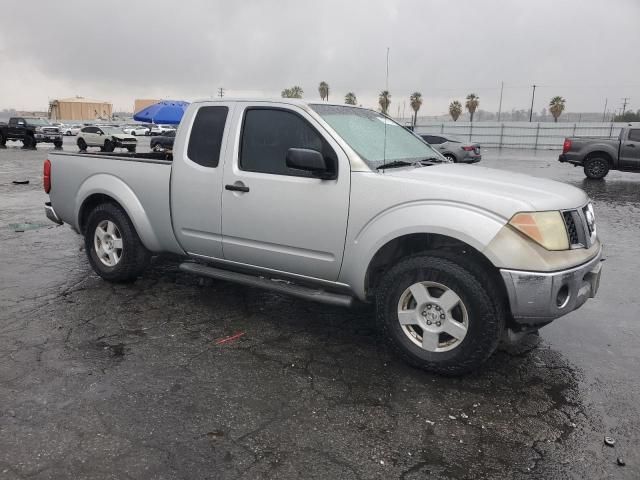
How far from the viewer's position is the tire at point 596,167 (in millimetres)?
16156

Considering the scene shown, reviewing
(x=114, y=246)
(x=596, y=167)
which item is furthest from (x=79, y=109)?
(x=114, y=246)

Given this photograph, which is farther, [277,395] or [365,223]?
[365,223]

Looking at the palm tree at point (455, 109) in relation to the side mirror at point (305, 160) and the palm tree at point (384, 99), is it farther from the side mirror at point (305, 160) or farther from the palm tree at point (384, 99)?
the side mirror at point (305, 160)

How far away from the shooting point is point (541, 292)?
3.13 metres

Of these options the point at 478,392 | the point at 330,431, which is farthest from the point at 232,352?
the point at 478,392

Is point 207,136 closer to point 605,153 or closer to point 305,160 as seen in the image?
point 305,160

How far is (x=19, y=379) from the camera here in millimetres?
3340

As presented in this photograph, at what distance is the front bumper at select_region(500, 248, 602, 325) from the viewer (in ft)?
10.3

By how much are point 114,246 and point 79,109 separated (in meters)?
117

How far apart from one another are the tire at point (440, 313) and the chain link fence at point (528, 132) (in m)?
42.1

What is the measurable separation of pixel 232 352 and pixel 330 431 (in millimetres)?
1221

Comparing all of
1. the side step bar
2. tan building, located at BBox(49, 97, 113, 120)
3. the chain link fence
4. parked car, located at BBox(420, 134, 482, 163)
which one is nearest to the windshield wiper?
the side step bar

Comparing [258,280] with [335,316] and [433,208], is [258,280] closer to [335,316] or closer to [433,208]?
[335,316]

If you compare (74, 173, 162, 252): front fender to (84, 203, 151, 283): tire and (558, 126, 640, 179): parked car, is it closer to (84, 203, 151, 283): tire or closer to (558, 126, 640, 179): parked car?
(84, 203, 151, 283): tire
